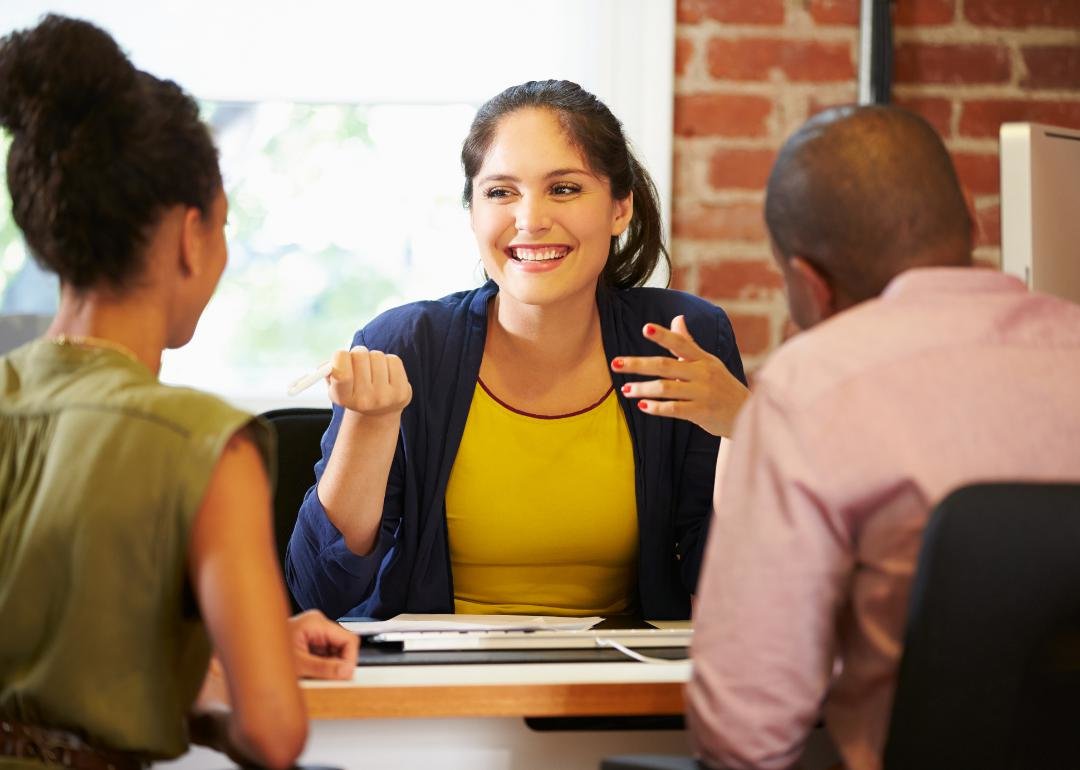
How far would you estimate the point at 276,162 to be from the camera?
2.44 metres

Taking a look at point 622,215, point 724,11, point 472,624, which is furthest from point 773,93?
point 472,624

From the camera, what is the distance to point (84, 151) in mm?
976

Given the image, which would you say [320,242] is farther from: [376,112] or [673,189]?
[673,189]

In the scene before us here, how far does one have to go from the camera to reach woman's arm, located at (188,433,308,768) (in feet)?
2.97

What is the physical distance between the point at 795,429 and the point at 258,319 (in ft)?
5.71

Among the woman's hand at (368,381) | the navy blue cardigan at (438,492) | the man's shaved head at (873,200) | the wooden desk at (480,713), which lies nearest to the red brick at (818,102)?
the navy blue cardigan at (438,492)

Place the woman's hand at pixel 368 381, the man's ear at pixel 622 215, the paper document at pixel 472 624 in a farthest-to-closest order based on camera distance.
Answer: the man's ear at pixel 622 215 → the woman's hand at pixel 368 381 → the paper document at pixel 472 624

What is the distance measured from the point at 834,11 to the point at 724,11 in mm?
208

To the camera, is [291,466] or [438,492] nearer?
[438,492]

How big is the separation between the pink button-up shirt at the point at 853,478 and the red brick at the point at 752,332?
4.68ft

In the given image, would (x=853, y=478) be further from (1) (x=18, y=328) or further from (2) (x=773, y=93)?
(1) (x=18, y=328)

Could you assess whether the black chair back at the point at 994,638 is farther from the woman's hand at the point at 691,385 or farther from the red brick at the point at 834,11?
the red brick at the point at 834,11

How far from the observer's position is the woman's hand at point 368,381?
144cm

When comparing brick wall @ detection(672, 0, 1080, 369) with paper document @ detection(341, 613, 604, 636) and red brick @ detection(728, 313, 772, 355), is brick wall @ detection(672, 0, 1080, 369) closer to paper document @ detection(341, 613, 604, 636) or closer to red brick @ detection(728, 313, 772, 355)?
red brick @ detection(728, 313, 772, 355)
